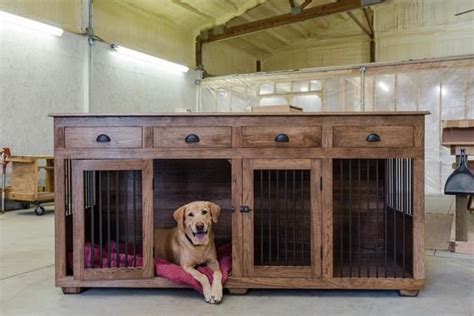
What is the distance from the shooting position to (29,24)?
5.56 meters

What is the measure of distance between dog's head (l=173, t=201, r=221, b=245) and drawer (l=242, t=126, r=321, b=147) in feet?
1.23

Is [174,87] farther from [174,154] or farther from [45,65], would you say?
[174,154]

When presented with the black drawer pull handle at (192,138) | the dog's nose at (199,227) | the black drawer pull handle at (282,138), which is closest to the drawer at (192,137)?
the black drawer pull handle at (192,138)

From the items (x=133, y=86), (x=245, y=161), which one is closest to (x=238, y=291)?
(x=245, y=161)

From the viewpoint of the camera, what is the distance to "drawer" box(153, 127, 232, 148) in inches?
81.0

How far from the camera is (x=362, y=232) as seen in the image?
2.61 metres

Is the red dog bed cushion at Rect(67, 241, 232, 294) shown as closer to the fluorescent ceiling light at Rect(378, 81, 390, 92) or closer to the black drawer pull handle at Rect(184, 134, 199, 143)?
the black drawer pull handle at Rect(184, 134, 199, 143)

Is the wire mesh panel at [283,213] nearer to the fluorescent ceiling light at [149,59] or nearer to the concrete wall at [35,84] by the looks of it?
the concrete wall at [35,84]

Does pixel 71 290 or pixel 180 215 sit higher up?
pixel 180 215

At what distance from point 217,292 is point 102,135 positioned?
0.94 metres

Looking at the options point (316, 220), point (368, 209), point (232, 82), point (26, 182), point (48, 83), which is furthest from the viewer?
point (232, 82)

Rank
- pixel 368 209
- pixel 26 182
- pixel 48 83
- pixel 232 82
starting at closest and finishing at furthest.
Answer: pixel 368 209, pixel 26 182, pixel 48 83, pixel 232 82

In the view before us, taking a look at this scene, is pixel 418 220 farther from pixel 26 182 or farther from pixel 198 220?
pixel 26 182

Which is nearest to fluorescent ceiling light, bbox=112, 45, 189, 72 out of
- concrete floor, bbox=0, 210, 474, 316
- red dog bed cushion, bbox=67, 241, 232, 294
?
concrete floor, bbox=0, 210, 474, 316
